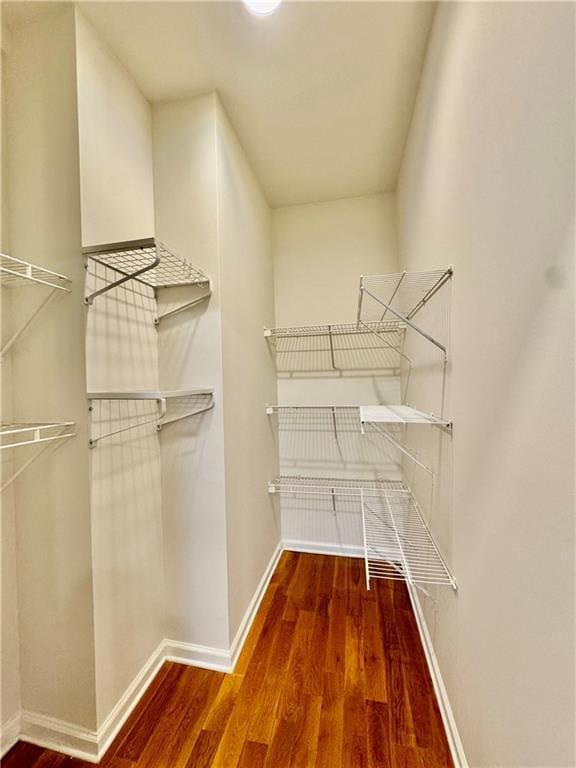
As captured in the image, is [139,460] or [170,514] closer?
[139,460]

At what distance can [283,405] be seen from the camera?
2.44 meters

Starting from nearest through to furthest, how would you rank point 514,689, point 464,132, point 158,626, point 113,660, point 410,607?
point 514,689 → point 464,132 → point 113,660 → point 158,626 → point 410,607

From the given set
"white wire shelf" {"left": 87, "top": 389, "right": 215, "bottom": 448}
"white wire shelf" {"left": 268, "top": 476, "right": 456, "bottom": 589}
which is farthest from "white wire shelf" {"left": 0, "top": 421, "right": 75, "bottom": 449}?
"white wire shelf" {"left": 268, "top": 476, "right": 456, "bottom": 589}

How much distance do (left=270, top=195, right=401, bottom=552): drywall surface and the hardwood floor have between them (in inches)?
27.8

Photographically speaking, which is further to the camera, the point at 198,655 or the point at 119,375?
the point at 198,655

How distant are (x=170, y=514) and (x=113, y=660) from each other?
55cm

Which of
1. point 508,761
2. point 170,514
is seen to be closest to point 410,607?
point 508,761

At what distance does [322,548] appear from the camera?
2.38 meters

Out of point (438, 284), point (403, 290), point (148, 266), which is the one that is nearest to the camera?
point (148, 266)

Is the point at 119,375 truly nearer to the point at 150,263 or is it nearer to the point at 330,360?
the point at 150,263

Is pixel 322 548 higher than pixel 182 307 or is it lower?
lower

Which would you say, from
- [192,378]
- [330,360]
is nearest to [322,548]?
[330,360]

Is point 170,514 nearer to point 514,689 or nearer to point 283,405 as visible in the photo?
point 283,405

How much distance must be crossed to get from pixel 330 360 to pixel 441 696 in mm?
1837
